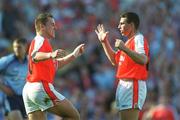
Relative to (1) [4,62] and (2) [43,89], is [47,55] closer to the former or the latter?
(2) [43,89]

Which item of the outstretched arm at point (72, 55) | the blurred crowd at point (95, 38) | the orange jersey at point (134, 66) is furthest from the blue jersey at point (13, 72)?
the blurred crowd at point (95, 38)

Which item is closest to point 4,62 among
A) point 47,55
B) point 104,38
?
point 104,38

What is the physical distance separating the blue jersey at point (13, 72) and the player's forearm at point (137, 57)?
11.9 feet

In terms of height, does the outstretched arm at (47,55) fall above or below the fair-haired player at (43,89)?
above

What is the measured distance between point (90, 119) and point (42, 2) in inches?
161

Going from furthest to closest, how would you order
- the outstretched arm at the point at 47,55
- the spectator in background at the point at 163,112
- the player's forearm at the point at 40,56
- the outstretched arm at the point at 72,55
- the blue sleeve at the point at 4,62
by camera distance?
the spectator in background at the point at 163,112
the blue sleeve at the point at 4,62
the outstretched arm at the point at 72,55
the player's forearm at the point at 40,56
the outstretched arm at the point at 47,55

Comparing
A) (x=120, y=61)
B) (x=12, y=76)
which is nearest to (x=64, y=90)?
(x=12, y=76)

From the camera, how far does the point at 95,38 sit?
20453 mm

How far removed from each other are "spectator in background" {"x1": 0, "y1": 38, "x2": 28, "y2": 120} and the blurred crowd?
3.87 meters

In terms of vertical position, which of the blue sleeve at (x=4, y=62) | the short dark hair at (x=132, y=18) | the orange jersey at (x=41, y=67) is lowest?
the blue sleeve at (x=4, y=62)

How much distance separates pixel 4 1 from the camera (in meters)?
21.0

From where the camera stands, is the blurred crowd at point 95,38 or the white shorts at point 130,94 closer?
the white shorts at point 130,94

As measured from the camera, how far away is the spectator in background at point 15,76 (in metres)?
14.4

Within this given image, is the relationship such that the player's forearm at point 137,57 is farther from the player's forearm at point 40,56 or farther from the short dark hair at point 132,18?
the player's forearm at point 40,56
